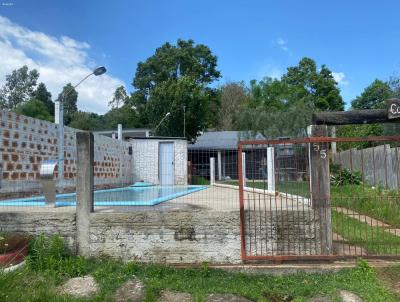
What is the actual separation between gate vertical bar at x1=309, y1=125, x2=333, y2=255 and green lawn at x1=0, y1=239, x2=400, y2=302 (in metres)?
0.61

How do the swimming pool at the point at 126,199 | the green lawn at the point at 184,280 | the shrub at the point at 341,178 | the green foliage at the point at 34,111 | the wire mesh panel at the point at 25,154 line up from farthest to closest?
the green foliage at the point at 34,111
the wire mesh panel at the point at 25,154
the shrub at the point at 341,178
the swimming pool at the point at 126,199
the green lawn at the point at 184,280

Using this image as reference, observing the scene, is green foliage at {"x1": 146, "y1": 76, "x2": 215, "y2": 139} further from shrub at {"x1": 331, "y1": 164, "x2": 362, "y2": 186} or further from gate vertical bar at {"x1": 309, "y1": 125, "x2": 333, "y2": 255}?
gate vertical bar at {"x1": 309, "y1": 125, "x2": 333, "y2": 255}

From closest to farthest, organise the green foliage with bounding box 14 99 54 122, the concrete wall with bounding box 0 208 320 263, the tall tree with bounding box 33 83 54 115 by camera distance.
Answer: the concrete wall with bounding box 0 208 320 263
the green foliage with bounding box 14 99 54 122
the tall tree with bounding box 33 83 54 115

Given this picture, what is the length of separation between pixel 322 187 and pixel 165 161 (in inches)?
475

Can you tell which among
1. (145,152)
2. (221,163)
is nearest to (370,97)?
(145,152)

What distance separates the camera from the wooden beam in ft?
22.5

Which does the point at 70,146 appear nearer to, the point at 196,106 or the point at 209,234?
the point at 209,234

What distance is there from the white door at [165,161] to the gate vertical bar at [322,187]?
8.50 meters

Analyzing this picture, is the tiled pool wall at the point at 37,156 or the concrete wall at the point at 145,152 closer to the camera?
the tiled pool wall at the point at 37,156

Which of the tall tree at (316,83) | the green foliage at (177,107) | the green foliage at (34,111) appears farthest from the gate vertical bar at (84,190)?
the tall tree at (316,83)

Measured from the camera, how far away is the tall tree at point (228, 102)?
46.5 m

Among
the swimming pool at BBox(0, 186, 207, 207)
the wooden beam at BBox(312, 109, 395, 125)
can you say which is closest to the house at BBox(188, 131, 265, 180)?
the swimming pool at BBox(0, 186, 207, 207)

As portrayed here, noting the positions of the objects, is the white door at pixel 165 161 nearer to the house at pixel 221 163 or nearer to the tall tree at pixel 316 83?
the house at pixel 221 163

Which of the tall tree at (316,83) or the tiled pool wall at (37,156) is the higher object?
the tall tree at (316,83)
